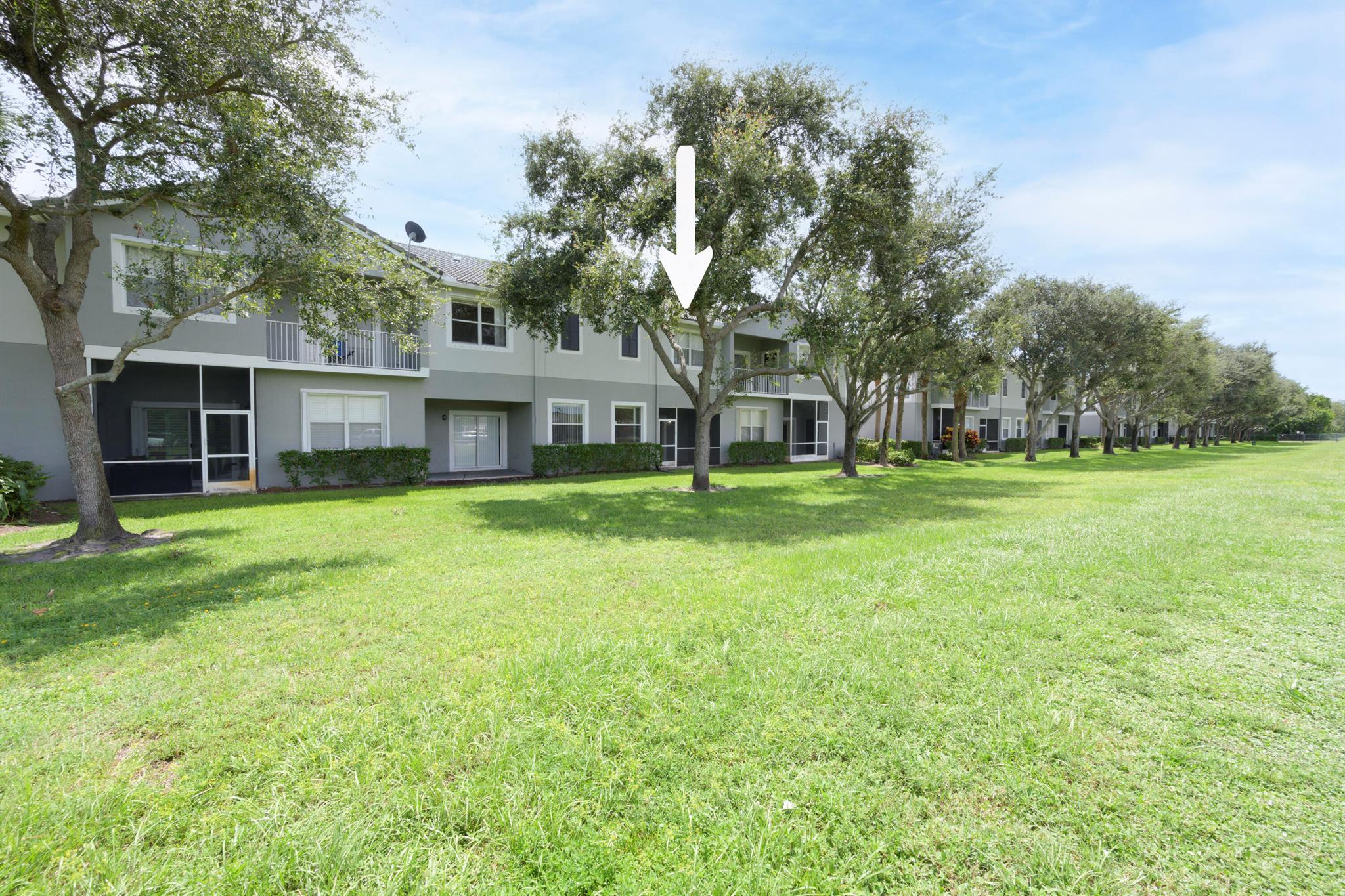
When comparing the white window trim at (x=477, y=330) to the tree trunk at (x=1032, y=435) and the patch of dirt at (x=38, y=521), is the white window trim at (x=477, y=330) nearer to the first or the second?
the patch of dirt at (x=38, y=521)

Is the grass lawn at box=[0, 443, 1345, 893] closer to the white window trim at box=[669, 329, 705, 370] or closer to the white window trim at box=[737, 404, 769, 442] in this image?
the white window trim at box=[669, 329, 705, 370]

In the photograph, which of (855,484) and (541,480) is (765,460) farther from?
(541,480)

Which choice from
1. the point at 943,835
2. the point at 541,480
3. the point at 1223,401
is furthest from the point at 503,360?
the point at 1223,401

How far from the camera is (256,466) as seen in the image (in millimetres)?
14078

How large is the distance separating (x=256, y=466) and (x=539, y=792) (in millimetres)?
15164

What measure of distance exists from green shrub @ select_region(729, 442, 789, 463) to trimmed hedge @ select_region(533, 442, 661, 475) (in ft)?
12.9

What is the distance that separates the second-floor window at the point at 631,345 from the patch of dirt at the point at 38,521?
1473cm

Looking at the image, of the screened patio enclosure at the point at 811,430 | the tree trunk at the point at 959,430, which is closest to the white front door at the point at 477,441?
the screened patio enclosure at the point at 811,430

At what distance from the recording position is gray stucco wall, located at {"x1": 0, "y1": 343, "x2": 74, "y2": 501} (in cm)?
1145

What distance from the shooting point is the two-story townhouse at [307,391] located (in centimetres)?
1194

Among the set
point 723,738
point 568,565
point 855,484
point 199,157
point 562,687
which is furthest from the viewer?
point 855,484

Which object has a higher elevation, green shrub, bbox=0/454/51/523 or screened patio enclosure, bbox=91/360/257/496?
screened patio enclosure, bbox=91/360/257/496

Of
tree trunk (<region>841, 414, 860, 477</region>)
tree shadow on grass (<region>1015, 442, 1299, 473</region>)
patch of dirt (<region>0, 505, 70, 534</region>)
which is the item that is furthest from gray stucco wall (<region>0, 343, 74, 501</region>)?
tree shadow on grass (<region>1015, 442, 1299, 473</region>)

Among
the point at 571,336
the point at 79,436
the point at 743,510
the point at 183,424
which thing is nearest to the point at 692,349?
A: the point at 571,336
